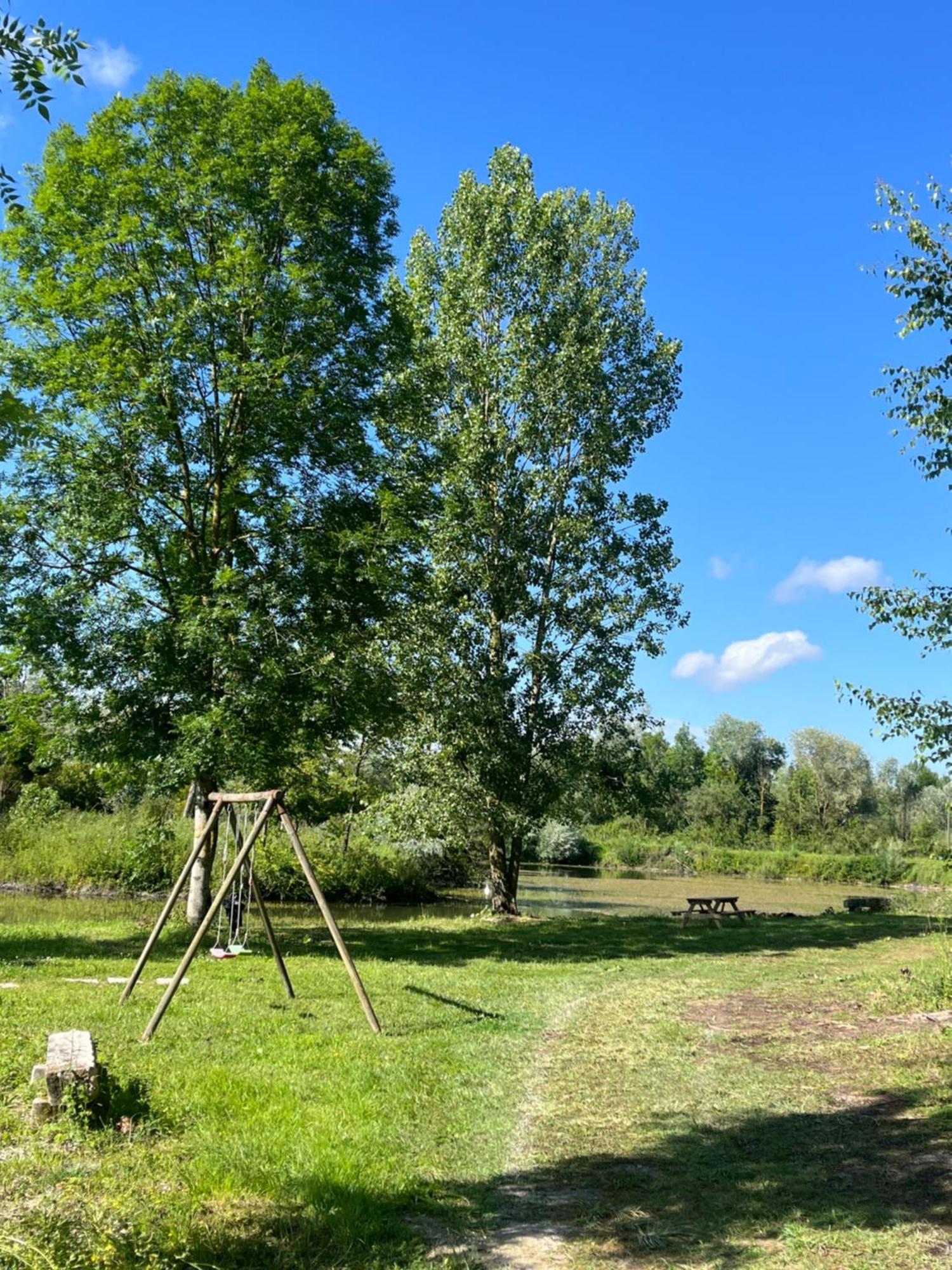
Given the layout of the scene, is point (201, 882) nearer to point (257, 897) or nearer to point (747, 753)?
point (257, 897)

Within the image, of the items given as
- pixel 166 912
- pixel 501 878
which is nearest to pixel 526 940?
pixel 501 878

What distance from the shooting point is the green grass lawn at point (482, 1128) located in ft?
14.0

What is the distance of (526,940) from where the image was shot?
1762 centimetres

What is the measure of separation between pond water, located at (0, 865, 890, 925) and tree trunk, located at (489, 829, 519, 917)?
6.64 ft

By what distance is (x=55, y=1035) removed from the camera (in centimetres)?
594

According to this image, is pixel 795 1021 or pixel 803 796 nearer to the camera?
pixel 795 1021

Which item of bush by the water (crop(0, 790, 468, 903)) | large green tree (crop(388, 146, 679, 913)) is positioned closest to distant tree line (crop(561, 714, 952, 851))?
bush by the water (crop(0, 790, 468, 903))

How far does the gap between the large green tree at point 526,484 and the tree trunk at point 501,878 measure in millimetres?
40

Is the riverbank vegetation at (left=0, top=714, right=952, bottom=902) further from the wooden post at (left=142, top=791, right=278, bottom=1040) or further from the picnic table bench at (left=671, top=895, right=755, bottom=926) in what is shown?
the wooden post at (left=142, top=791, right=278, bottom=1040)

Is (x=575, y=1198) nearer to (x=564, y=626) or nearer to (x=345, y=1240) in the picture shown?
(x=345, y=1240)

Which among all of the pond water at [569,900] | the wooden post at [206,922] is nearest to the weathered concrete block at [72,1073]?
the wooden post at [206,922]

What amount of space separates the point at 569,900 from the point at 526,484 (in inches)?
613

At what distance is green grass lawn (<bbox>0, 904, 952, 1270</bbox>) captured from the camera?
4254 millimetres

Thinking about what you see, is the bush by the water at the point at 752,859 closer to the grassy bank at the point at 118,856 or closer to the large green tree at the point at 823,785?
the large green tree at the point at 823,785
